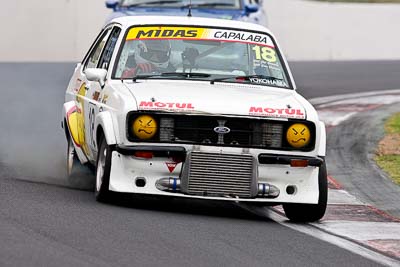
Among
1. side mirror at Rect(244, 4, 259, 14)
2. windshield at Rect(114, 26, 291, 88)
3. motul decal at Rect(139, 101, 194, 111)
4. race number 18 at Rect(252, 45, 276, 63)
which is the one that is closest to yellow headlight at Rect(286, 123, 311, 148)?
motul decal at Rect(139, 101, 194, 111)

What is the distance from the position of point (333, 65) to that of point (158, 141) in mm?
17616

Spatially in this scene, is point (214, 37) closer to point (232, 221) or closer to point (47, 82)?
point (232, 221)

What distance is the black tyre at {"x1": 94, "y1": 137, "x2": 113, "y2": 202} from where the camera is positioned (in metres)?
9.51

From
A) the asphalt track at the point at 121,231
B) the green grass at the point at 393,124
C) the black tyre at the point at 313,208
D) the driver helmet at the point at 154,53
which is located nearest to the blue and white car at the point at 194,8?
the green grass at the point at 393,124

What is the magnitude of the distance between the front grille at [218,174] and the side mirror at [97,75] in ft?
4.29

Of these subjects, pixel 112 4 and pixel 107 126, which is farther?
pixel 112 4

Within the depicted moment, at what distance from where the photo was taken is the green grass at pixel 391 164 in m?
12.4

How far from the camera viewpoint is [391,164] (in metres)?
13.1

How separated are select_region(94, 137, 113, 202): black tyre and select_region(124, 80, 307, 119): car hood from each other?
0.43 meters

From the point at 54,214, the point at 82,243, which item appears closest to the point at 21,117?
the point at 54,214

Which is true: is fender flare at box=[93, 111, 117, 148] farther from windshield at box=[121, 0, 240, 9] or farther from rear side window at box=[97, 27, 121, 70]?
windshield at box=[121, 0, 240, 9]

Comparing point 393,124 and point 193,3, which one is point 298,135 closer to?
point 393,124

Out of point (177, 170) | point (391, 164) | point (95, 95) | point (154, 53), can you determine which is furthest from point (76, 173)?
point (391, 164)

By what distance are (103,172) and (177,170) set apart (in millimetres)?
567
